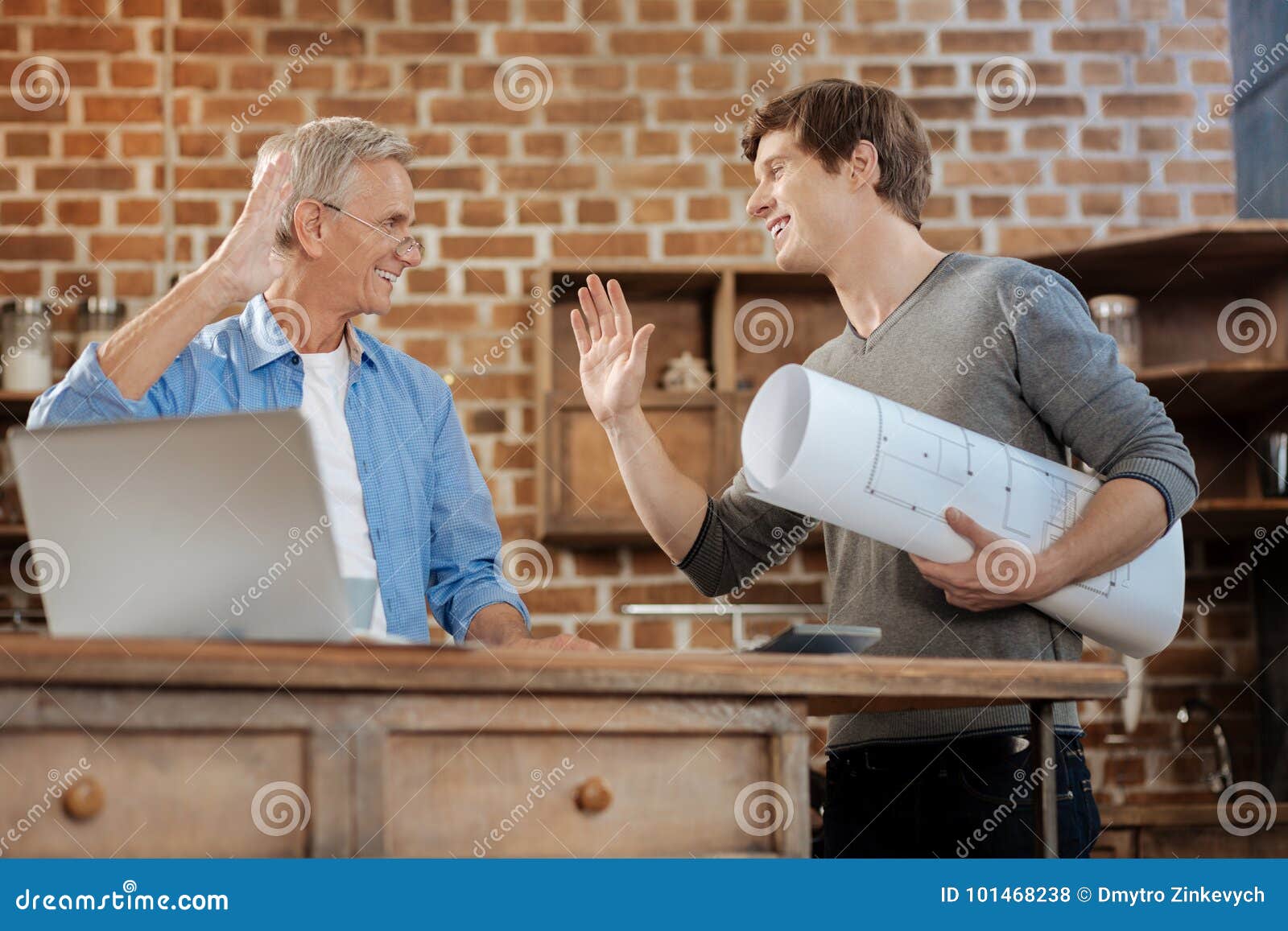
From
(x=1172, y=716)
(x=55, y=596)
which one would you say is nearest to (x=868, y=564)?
(x=55, y=596)

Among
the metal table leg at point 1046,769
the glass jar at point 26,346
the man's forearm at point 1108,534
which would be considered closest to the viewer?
the metal table leg at point 1046,769

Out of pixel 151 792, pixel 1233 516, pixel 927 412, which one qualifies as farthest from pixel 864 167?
pixel 1233 516

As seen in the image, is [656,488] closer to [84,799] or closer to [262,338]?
[262,338]

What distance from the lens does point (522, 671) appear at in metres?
1.24

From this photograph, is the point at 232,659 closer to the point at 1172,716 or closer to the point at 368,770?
the point at 368,770

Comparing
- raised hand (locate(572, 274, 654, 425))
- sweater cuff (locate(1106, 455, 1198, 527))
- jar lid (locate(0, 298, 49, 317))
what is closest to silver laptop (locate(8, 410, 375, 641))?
raised hand (locate(572, 274, 654, 425))

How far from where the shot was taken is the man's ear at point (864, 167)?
2.04 meters

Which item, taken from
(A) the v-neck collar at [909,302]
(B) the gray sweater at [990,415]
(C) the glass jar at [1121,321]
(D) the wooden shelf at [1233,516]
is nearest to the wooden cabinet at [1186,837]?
(D) the wooden shelf at [1233,516]

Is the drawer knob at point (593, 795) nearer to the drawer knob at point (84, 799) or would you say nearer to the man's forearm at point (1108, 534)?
the drawer knob at point (84, 799)

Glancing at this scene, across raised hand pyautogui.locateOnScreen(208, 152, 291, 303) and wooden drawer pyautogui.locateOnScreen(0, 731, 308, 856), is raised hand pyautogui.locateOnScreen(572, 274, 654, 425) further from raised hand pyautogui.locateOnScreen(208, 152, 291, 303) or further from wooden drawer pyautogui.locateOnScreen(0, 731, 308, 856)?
wooden drawer pyautogui.locateOnScreen(0, 731, 308, 856)

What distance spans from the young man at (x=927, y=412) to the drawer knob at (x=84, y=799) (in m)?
0.89

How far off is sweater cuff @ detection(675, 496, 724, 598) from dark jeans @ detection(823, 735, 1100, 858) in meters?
0.33

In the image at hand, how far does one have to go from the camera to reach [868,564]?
6.10ft

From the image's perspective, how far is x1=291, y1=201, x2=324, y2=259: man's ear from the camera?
217cm
